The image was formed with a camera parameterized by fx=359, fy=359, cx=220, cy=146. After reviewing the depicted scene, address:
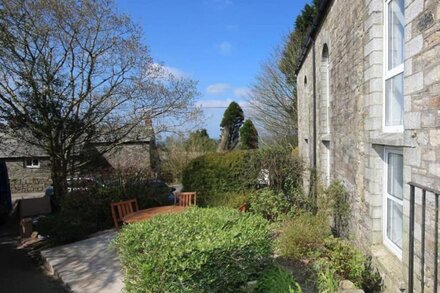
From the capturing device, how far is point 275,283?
3709mm

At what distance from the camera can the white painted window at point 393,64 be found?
4086 millimetres

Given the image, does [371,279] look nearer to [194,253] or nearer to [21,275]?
[194,253]

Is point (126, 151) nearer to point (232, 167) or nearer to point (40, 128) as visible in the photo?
point (40, 128)

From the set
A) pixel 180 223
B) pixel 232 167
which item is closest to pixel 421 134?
pixel 180 223

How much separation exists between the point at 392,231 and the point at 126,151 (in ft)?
50.1

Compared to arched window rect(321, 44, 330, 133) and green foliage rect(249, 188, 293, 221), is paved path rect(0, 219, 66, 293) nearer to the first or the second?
green foliage rect(249, 188, 293, 221)

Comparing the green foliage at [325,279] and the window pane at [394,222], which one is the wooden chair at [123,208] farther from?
the window pane at [394,222]

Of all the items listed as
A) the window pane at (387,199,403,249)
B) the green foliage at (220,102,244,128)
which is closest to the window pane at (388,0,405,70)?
the window pane at (387,199,403,249)

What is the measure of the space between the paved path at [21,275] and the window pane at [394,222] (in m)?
4.83

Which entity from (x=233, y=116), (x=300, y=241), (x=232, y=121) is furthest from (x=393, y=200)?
(x=233, y=116)

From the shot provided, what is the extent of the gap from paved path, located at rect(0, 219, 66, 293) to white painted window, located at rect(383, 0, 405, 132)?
5.34 metres

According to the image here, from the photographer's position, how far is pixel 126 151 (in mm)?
18094

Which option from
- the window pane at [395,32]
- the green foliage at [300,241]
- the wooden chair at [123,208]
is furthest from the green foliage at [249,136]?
the window pane at [395,32]

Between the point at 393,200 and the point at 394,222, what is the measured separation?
29cm
